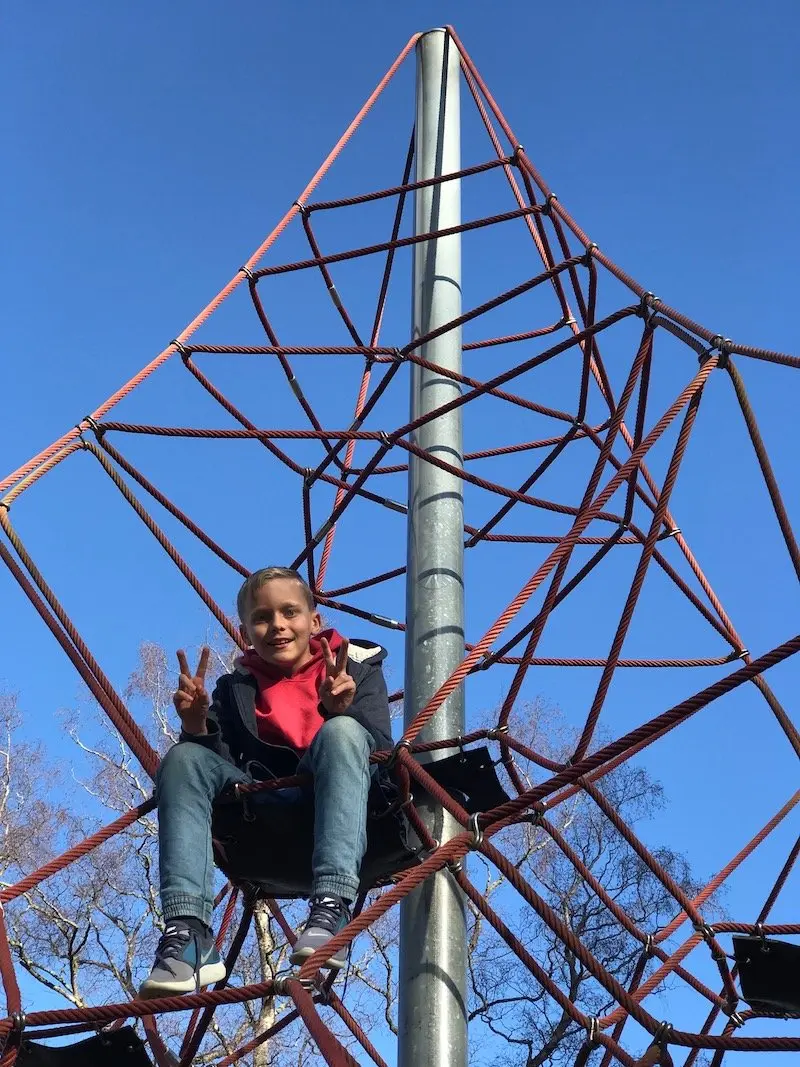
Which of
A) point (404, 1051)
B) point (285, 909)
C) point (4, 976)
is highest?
point (285, 909)

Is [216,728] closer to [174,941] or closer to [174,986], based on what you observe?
[174,941]

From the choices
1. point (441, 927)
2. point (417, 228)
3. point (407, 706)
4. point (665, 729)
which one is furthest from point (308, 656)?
point (417, 228)

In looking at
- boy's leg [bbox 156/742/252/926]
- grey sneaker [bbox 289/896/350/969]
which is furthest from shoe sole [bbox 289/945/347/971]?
boy's leg [bbox 156/742/252/926]

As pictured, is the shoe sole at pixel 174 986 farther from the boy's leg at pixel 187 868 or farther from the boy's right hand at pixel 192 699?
the boy's right hand at pixel 192 699

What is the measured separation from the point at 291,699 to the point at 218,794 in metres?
0.39

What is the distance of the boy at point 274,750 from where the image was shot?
294 cm

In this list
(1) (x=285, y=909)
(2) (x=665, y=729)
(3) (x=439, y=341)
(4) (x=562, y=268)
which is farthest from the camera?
(1) (x=285, y=909)

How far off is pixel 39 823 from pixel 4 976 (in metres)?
10.6

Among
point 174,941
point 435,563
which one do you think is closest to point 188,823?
point 174,941

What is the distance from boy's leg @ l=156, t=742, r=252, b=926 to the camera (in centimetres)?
300

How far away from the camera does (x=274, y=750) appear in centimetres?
346

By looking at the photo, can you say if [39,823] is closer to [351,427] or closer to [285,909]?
[285,909]

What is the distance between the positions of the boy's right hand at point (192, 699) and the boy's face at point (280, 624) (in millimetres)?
348

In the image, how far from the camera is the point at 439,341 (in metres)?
4.60
